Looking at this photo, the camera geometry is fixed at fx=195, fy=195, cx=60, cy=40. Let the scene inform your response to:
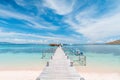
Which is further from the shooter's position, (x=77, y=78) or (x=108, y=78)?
(x=108, y=78)

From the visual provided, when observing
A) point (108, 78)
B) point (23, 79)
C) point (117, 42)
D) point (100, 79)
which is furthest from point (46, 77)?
point (117, 42)

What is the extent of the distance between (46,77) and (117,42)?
151109 mm

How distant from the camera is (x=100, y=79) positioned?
984cm

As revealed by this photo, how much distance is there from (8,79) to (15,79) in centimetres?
45

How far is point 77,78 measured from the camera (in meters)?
6.85

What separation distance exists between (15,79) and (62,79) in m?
4.04

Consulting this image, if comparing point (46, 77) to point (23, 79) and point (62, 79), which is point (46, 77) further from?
point (23, 79)

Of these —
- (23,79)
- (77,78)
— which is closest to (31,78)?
(23,79)

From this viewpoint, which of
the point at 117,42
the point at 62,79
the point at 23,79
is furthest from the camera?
the point at 117,42

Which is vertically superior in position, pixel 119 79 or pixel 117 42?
pixel 117 42

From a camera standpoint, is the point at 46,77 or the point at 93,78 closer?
the point at 46,77

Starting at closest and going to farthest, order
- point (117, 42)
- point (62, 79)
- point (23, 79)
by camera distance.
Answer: point (62, 79), point (23, 79), point (117, 42)

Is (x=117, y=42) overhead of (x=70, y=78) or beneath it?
overhead

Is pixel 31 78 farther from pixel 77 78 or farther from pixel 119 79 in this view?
pixel 119 79
